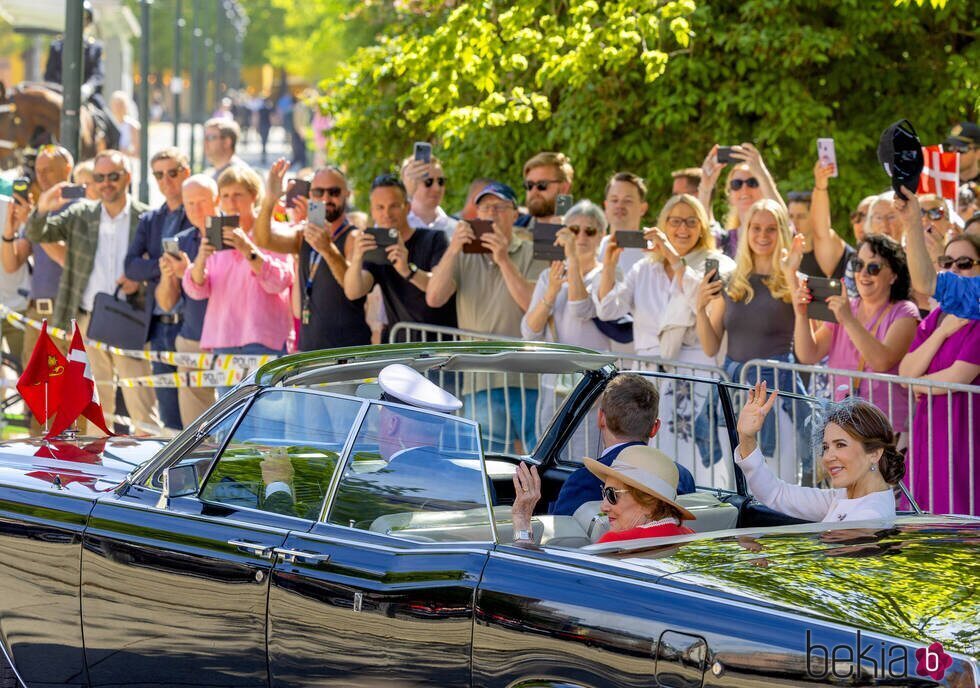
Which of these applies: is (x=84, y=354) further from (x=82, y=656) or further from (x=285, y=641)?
(x=285, y=641)

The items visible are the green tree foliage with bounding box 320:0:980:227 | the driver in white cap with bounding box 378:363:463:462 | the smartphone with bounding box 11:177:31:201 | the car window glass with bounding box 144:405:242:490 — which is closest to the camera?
the driver in white cap with bounding box 378:363:463:462

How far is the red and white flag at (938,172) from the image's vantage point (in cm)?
938

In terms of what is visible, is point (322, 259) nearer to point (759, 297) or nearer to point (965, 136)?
point (759, 297)

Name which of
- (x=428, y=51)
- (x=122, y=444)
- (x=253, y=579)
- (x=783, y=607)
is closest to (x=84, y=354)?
(x=122, y=444)

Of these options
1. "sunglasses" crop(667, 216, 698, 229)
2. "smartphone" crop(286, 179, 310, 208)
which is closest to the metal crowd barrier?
"sunglasses" crop(667, 216, 698, 229)

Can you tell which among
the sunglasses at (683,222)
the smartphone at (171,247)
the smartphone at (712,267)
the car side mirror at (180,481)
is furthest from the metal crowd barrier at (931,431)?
the smartphone at (171,247)

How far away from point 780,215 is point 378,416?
4118mm

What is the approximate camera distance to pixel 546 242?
899 centimetres

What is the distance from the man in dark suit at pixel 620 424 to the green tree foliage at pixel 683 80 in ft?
20.3

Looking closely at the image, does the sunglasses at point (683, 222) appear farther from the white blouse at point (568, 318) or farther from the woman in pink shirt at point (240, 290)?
the woman in pink shirt at point (240, 290)

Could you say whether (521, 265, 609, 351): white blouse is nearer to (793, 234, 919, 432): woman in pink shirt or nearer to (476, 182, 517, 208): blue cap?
(476, 182, 517, 208): blue cap

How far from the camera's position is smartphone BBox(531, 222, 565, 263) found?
29.3 ft

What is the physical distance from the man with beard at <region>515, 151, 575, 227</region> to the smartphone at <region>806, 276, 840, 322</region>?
2.51 meters

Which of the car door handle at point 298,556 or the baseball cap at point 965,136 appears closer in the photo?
the car door handle at point 298,556
